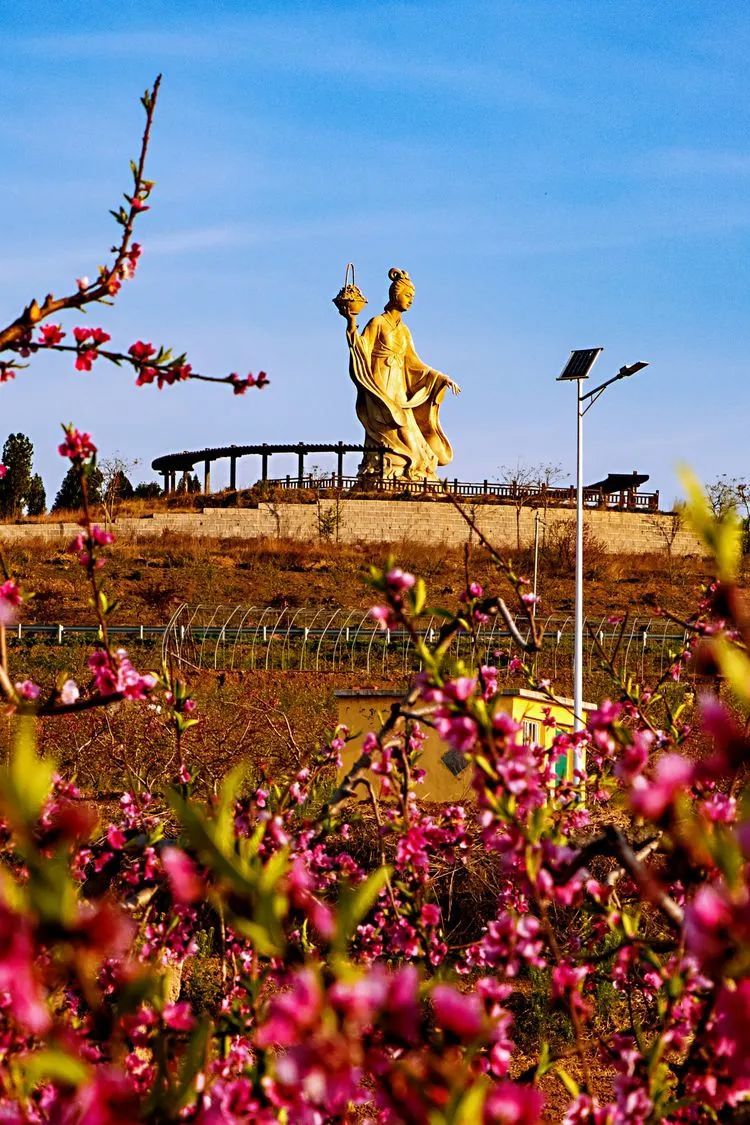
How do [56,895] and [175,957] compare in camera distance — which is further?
[175,957]

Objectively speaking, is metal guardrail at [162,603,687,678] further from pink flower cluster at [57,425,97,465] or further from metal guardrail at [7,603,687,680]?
pink flower cluster at [57,425,97,465]

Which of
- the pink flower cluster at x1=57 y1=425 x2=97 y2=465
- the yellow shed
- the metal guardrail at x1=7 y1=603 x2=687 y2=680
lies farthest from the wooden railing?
the pink flower cluster at x1=57 y1=425 x2=97 y2=465

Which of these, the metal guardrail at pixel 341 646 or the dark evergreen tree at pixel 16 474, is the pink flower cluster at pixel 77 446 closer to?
the metal guardrail at pixel 341 646

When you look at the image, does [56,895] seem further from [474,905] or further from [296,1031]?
[474,905]

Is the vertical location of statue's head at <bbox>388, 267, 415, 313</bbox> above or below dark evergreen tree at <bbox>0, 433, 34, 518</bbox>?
above

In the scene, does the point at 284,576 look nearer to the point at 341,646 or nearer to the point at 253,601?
the point at 253,601

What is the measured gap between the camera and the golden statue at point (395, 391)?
4169 cm

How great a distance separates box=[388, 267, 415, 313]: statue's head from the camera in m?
42.6

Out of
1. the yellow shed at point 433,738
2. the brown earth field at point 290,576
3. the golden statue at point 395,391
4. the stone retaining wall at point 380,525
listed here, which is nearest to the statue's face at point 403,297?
the golden statue at point 395,391

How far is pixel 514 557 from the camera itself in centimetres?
3416

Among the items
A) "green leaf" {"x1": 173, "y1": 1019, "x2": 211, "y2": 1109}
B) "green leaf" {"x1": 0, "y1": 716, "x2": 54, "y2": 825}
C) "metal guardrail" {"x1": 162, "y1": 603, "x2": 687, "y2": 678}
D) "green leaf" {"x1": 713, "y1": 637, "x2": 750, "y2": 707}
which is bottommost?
"metal guardrail" {"x1": 162, "y1": 603, "x2": 687, "y2": 678}

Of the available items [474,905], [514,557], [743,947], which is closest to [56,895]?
[743,947]

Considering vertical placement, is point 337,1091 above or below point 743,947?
below

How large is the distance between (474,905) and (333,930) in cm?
809
